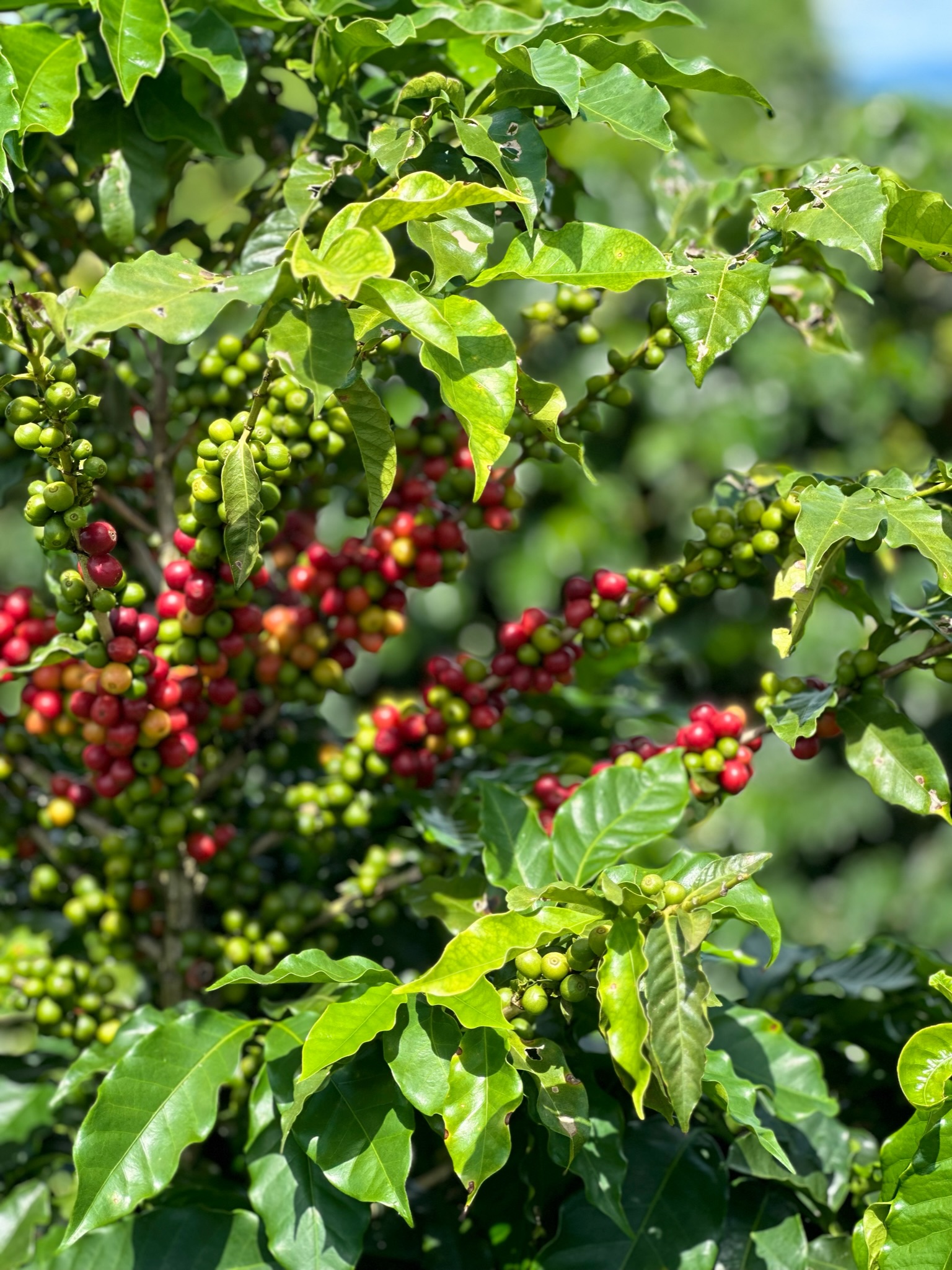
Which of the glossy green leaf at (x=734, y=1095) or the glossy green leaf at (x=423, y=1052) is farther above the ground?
the glossy green leaf at (x=423, y=1052)

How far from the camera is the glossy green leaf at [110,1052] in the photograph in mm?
862

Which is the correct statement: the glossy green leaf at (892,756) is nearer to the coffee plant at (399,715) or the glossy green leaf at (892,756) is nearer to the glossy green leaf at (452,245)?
the coffee plant at (399,715)

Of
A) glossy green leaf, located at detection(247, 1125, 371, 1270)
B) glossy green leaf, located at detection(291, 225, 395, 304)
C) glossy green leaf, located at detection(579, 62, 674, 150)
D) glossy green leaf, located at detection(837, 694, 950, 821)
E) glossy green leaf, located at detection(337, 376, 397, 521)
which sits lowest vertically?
glossy green leaf, located at detection(247, 1125, 371, 1270)

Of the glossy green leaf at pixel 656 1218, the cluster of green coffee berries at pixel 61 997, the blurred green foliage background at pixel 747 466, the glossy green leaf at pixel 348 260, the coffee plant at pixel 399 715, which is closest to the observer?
the glossy green leaf at pixel 348 260

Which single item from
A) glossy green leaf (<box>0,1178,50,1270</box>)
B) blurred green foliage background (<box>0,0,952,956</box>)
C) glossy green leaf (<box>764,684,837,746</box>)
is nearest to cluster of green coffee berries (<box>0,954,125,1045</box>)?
glossy green leaf (<box>0,1178,50,1270</box>)

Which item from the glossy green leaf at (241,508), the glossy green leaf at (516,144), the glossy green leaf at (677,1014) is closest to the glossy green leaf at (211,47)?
the glossy green leaf at (516,144)

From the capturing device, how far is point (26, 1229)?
930mm

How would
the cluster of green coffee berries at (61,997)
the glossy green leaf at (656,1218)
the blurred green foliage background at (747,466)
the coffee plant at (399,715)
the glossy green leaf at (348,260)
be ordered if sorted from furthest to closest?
the blurred green foliage background at (747,466)
the cluster of green coffee berries at (61,997)
the glossy green leaf at (656,1218)
the coffee plant at (399,715)
the glossy green leaf at (348,260)

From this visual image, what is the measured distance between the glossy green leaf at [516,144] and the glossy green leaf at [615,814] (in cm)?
41

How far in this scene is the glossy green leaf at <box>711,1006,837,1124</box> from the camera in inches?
34.2

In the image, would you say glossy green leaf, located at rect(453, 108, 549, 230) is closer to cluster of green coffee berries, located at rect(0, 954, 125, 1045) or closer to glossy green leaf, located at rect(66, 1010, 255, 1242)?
glossy green leaf, located at rect(66, 1010, 255, 1242)

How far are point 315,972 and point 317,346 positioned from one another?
382mm

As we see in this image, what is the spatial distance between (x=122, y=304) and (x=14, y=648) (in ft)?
1.41

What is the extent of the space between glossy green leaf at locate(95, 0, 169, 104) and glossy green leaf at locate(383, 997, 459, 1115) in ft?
2.15
